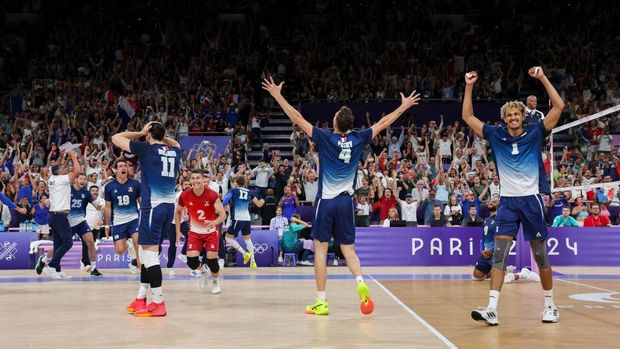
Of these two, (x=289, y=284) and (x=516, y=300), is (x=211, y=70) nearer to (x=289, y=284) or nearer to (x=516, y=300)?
(x=289, y=284)

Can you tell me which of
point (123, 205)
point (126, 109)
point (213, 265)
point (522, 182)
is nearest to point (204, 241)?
point (213, 265)

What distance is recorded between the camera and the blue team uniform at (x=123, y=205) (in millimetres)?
15375

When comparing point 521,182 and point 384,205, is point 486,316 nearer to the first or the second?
point 521,182

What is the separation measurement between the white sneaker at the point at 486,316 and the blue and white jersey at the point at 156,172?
414 cm

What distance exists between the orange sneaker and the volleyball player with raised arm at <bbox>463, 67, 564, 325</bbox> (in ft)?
12.8

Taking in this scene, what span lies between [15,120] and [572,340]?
24927 millimetres

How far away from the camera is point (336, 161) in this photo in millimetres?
9906

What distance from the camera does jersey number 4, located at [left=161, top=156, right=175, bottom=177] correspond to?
33.3 ft

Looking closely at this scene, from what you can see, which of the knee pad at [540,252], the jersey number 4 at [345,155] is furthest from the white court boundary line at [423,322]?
the jersey number 4 at [345,155]

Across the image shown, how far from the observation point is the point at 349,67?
32281 millimetres

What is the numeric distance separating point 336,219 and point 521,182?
2261 mm

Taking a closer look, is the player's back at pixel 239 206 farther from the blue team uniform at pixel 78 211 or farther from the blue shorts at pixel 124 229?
the blue shorts at pixel 124 229

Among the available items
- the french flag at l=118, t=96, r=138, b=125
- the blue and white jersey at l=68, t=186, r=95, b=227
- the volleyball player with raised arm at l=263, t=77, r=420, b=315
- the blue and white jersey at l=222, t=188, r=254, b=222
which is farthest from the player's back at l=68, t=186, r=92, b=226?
the french flag at l=118, t=96, r=138, b=125

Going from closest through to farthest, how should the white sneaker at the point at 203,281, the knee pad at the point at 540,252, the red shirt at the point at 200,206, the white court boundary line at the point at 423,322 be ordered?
the white court boundary line at the point at 423,322 < the knee pad at the point at 540,252 < the red shirt at the point at 200,206 < the white sneaker at the point at 203,281
